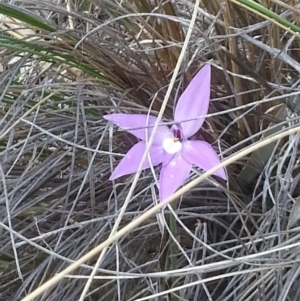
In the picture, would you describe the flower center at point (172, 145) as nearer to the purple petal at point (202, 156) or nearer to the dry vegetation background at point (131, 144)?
the purple petal at point (202, 156)

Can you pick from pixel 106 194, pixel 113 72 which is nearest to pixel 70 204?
pixel 106 194

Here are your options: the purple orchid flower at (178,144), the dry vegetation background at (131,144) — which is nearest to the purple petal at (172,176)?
the purple orchid flower at (178,144)

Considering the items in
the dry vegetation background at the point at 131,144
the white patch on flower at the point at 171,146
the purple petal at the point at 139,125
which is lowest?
the dry vegetation background at the point at 131,144

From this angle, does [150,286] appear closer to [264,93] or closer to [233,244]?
[233,244]

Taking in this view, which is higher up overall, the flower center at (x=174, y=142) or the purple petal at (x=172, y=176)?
the flower center at (x=174, y=142)

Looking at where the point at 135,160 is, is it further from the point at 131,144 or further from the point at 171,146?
the point at 131,144

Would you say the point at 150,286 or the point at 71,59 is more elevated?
the point at 71,59

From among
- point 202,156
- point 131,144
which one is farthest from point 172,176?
point 131,144

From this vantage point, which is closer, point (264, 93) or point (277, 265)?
point (277, 265)
